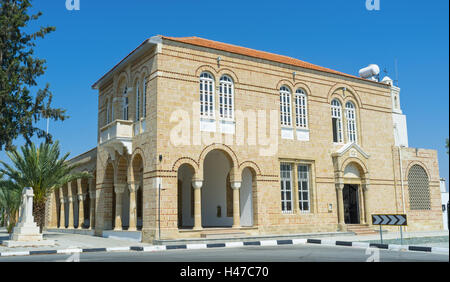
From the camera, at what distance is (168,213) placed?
54.8 ft

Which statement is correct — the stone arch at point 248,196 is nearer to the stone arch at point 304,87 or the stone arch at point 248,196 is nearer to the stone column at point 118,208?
the stone arch at point 304,87

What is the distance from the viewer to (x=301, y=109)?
827 inches

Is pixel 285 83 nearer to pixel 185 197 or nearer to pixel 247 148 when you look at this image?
pixel 247 148

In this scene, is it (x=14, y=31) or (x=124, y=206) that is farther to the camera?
(x=124, y=206)

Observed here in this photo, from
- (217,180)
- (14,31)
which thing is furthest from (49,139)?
(217,180)

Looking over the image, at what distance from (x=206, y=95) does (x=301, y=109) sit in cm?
519

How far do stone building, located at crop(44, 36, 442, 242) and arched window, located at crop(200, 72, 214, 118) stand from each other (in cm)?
5

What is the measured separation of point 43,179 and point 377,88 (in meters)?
18.5

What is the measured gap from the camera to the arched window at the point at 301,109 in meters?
20.8

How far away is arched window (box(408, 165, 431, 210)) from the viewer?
23.8 metres

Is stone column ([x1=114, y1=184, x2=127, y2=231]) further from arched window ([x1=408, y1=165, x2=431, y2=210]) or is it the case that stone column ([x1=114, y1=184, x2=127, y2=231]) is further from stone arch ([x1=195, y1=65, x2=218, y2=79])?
arched window ([x1=408, y1=165, x2=431, y2=210])

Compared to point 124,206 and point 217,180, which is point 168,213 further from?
point 124,206

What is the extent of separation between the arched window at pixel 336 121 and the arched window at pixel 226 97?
615 centimetres
